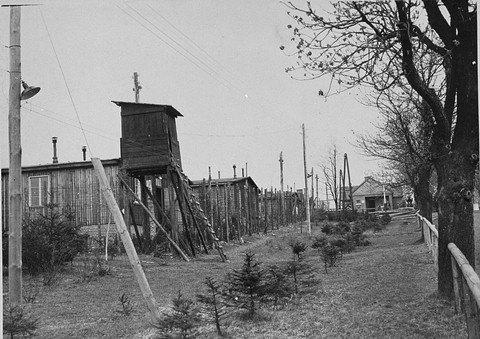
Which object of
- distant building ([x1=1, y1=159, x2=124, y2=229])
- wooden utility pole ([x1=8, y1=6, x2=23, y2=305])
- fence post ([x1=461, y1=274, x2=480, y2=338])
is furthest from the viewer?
distant building ([x1=1, y1=159, x2=124, y2=229])

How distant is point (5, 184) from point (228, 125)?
17.9m

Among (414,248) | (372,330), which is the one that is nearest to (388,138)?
(414,248)

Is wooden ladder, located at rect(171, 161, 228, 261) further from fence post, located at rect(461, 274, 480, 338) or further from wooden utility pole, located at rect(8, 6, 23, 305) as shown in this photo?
fence post, located at rect(461, 274, 480, 338)

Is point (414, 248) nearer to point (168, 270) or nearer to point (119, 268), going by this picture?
point (168, 270)

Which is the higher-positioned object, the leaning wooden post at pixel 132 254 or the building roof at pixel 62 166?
the building roof at pixel 62 166

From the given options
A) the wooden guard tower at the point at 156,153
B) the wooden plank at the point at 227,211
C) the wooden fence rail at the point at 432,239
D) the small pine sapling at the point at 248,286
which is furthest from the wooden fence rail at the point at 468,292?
the wooden plank at the point at 227,211

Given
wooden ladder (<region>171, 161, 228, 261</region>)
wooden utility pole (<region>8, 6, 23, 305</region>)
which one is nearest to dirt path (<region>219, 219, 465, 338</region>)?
wooden utility pole (<region>8, 6, 23, 305</region>)

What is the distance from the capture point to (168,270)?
15.4 metres

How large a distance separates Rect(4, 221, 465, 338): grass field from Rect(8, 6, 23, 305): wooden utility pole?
3.06 feet

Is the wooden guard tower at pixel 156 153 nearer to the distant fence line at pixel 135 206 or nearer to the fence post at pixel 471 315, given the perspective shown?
the distant fence line at pixel 135 206

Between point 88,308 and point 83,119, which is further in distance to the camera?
point 88,308

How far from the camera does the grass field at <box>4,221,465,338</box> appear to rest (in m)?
7.32

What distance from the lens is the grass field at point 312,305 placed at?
7.32 meters

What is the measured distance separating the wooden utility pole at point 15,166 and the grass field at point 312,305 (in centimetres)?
93
